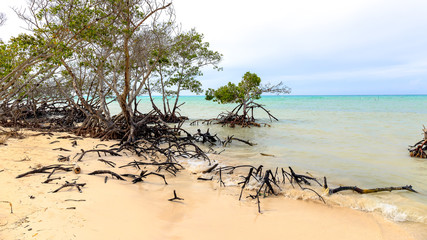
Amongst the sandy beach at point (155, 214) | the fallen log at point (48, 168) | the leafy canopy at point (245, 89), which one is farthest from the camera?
the leafy canopy at point (245, 89)

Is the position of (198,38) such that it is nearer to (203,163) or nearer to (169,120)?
(169,120)

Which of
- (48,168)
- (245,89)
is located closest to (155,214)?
(48,168)

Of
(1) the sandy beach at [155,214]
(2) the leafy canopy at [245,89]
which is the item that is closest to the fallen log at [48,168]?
(1) the sandy beach at [155,214]

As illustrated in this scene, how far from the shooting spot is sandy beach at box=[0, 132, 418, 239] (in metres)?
2.37

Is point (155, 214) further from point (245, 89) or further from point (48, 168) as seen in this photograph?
point (245, 89)

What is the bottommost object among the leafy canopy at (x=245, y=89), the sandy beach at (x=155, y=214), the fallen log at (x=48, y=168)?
the sandy beach at (x=155, y=214)

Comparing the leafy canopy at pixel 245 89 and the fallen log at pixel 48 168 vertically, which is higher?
the leafy canopy at pixel 245 89

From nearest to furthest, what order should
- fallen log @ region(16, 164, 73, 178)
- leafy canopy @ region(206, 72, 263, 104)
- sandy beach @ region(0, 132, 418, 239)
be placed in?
sandy beach @ region(0, 132, 418, 239), fallen log @ region(16, 164, 73, 178), leafy canopy @ region(206, 72, 263, 104)

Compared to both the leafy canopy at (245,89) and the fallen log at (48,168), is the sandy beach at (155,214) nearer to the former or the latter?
the fallen log at (48,168)

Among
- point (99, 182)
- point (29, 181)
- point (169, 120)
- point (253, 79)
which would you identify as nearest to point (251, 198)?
point (99, 182)

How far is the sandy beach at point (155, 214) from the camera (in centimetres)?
237

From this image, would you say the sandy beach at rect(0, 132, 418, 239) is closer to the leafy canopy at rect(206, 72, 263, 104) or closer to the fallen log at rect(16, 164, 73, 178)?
the fallen log at rect(16, 164, 73, 178)

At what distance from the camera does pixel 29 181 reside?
336 cm

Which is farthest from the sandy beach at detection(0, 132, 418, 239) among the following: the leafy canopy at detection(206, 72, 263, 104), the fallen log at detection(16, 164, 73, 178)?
the leafy canopy at detection(206, 72, 263, 104)
